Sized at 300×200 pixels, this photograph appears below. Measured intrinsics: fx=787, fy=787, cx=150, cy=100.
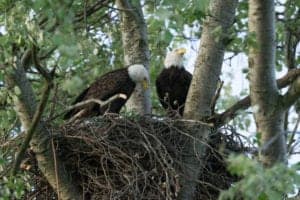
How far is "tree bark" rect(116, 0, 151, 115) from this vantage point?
590 cm

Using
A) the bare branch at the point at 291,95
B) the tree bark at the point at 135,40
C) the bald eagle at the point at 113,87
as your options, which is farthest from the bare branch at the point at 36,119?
the bald eagle at the point at 113,87

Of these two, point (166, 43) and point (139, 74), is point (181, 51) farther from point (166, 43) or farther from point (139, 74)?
point (166, 43)

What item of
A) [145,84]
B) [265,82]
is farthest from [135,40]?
[265,82]

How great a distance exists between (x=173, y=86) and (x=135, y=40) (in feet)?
2.42

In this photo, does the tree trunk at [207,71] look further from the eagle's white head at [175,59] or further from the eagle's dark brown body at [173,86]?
the eagle's white head at [175,59]

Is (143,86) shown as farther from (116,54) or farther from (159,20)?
(159,20)

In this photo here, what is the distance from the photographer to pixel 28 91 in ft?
14.6

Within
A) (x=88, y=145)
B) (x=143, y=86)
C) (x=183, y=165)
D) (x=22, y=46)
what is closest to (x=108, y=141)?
(x=88, y=145)

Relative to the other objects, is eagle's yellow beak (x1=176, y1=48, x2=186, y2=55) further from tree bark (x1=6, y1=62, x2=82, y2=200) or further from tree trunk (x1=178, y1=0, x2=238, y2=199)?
tree bark (x1=6, y1=62, x2=82, y2=200)

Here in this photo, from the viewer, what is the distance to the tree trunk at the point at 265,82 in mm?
4234

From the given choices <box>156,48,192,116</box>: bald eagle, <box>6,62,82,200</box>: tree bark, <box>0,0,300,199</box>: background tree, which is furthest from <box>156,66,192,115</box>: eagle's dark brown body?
<box>6,62,82,200</box>: tree bark

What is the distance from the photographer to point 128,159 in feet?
16.0

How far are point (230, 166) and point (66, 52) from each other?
85 centimetres

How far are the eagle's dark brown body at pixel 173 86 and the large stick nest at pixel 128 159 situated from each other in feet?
4.04
